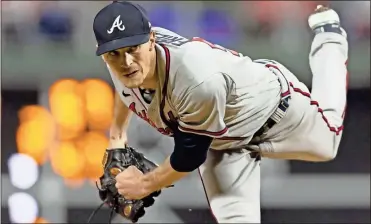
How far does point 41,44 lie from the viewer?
75.3 inches

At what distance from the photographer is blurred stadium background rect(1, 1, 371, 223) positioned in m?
1.67

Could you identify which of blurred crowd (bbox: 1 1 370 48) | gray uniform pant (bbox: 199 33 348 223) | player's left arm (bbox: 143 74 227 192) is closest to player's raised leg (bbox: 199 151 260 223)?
gray uniform pant (bbox: 199 33 348 223)

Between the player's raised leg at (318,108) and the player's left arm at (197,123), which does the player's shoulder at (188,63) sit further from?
the player's raised leg at (318,108)

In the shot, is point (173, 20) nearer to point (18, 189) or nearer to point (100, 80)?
point (100, 80)

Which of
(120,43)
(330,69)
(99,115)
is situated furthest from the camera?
(99,115)

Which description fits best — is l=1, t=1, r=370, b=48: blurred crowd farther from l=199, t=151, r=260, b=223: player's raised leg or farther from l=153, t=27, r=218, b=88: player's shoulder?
l=153, t=27, r=218, b=88: player's shoulder

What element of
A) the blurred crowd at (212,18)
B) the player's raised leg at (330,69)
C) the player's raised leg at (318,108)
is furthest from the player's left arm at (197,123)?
the blurred crowd at (212,18)

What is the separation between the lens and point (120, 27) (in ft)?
3.45

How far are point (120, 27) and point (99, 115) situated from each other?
2.58 feet

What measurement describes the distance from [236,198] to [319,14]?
0.46 m

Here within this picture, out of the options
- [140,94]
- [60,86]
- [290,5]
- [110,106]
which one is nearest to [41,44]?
[60,86]

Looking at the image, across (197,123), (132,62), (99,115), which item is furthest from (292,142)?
(99,115)

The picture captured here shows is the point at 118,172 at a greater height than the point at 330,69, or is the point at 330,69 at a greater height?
the point at 330,69

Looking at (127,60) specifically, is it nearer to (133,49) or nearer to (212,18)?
(133,49)
